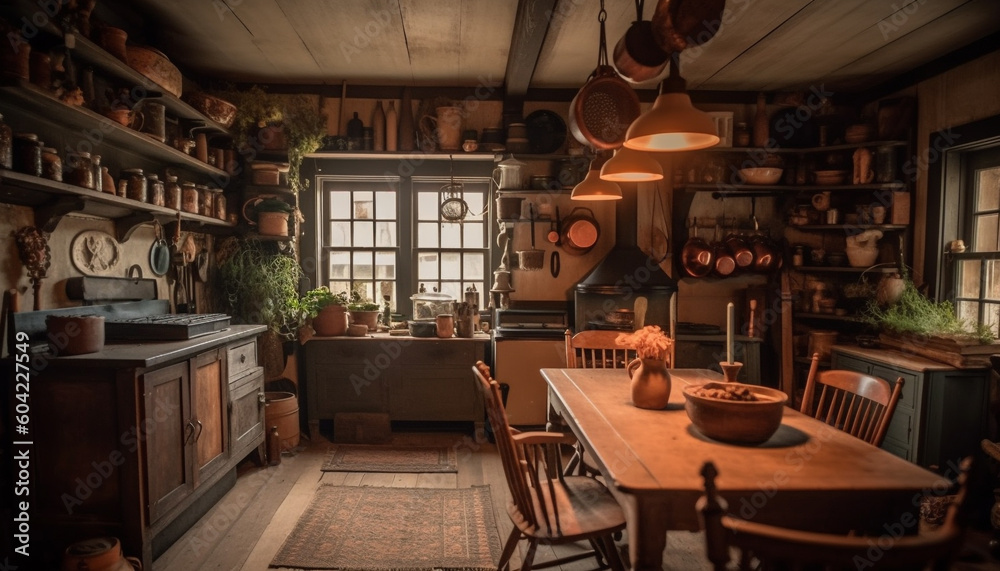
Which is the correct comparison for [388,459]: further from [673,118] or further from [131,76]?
[673,118]

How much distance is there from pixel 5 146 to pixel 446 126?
117 inches

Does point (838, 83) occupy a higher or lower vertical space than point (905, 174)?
higher

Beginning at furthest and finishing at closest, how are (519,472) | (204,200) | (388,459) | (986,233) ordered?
(388,459) < (204,200) < (986,233) < (519,472)

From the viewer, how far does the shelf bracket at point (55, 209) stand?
8.51 feet

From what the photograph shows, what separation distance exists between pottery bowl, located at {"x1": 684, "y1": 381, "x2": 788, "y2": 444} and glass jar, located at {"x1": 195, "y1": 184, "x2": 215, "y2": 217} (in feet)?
11.4

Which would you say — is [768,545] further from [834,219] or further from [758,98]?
[758,98]

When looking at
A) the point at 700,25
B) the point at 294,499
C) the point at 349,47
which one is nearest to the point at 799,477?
the point at 700,25

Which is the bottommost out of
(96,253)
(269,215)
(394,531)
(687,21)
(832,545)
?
(394,531)

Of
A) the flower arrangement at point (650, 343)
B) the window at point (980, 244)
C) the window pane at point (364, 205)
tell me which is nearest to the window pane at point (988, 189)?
the window at point (980, 244)

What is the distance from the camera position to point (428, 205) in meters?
5.09

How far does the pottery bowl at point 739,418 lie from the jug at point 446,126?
11.2ft

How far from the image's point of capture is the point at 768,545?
100 cm

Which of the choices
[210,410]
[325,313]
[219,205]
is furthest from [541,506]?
[219,205]

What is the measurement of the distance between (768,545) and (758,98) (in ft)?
15.0
